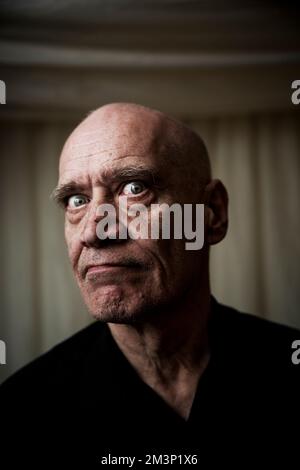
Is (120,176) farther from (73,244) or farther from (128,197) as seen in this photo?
(73,244)

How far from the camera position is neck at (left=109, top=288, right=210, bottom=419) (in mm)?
898

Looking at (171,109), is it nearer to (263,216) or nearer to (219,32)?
(219,32)

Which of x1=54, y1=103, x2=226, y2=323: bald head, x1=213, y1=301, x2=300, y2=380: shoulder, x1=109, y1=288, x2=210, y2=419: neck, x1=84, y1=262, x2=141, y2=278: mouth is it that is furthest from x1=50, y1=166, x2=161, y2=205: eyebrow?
x1=213, y1=301, x2=300, y2=380: shoulder

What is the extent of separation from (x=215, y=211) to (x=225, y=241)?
0.36 metres

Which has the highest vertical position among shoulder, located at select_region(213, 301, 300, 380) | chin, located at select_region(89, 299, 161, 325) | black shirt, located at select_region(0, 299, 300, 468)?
chin, located at select_region(89, 299, 161, 325)

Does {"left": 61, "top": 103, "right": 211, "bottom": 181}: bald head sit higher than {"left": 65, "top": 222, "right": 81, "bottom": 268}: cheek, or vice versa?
{"left": 61, "top": 103, "right": 211, "bottom": 181}: bald head

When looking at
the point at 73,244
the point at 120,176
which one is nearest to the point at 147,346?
the point at 73,244

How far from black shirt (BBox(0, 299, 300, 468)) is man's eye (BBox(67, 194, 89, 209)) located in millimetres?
331

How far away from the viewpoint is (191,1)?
0.99m

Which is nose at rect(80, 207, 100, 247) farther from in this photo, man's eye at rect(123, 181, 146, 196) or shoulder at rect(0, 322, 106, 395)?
shoulder at rect(0, 322, 106, 395)

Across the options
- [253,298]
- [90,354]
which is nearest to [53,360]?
[90,354]

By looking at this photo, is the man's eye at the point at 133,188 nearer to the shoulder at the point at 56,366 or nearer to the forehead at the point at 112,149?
the forehead at the point at 112,149

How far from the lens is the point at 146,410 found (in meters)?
0.87

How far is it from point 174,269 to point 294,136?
68 cm
